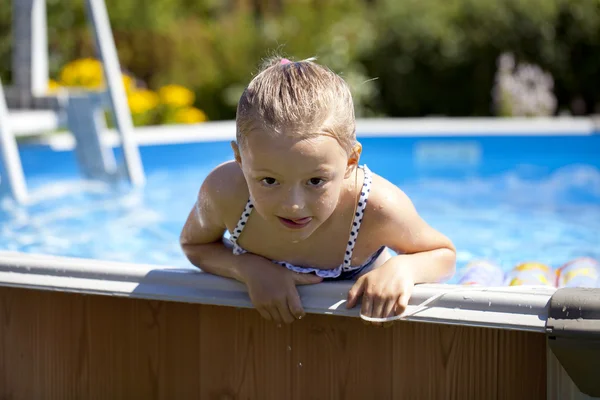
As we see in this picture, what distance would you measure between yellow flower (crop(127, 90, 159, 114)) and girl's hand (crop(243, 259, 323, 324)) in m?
8.88

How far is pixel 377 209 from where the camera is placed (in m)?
2.41

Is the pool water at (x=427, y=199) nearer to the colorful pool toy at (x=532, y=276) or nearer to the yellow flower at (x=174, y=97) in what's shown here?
the colorful pool toy at (x=532, y=276)

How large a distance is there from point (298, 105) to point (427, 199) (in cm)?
544

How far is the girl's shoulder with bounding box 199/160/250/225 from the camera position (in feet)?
7.92

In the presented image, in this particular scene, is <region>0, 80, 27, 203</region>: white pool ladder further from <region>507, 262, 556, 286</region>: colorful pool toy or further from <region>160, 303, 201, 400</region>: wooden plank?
<region>160, 303, 201, 400</region>: wooden plank

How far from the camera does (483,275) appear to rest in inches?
150

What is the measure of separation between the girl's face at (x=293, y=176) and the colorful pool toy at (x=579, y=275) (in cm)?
186

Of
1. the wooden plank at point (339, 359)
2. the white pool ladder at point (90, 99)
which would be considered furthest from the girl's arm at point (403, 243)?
the white pool ladder at point (90, 99)

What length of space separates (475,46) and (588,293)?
10914mm

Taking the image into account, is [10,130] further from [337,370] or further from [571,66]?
[571,66]

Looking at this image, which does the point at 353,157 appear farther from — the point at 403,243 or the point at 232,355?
the point at 232,355

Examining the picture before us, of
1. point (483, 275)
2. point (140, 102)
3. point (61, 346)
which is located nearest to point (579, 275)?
point (483, 275)

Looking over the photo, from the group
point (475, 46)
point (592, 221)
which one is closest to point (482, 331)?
point (592, 221)

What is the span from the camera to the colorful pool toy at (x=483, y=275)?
3729 mm
